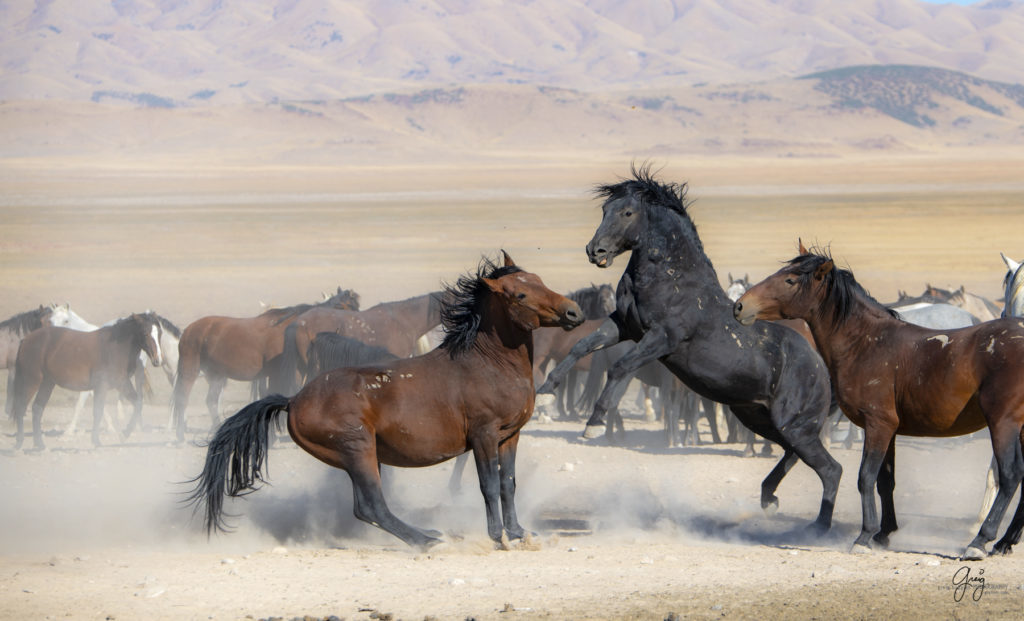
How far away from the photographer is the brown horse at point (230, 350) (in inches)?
514

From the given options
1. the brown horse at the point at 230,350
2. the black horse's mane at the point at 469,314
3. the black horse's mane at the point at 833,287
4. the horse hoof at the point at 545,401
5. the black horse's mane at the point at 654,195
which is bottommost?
the horse hoof at the point at 545,401

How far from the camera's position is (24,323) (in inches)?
553

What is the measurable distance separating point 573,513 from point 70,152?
94283 mm

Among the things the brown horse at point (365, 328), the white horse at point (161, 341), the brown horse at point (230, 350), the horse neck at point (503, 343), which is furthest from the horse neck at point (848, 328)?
the white horse at point (161, 341)

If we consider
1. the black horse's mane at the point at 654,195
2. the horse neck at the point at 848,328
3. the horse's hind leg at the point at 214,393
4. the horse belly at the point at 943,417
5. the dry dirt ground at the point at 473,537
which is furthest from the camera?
the horse's hind leg at the point at 214,393

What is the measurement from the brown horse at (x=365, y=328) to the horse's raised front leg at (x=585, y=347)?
440cm

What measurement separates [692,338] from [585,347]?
2.36 feet

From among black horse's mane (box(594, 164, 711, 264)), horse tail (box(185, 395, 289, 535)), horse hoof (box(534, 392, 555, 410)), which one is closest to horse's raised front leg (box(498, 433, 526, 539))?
horse tail (box(185, 395, 289, 535))

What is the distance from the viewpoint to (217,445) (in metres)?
7.57

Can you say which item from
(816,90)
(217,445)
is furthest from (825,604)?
(816,90)

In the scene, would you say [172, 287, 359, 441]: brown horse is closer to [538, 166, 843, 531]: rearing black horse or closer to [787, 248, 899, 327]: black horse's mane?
[538, 166, 843, 531]: rearing black horse

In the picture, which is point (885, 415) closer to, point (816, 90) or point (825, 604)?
point (825, 604)

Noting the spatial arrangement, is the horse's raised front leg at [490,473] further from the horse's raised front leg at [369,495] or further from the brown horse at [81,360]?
the brown horse at [81,360]

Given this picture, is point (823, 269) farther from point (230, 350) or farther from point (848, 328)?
point (230, 350)
